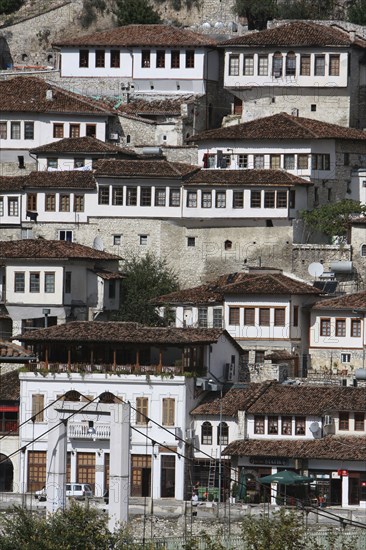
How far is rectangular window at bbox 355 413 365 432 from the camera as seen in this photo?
346 ft

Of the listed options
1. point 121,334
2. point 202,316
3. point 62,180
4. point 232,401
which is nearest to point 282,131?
point 62,180

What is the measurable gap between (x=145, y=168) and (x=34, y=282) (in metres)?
9.17

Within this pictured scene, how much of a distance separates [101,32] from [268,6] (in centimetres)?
1178

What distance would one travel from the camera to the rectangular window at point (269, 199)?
12200 centimetres

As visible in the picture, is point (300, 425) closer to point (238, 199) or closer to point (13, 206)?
point (238, 199)

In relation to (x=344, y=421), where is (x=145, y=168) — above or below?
above

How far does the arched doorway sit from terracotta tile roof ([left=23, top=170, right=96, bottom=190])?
20.3 metres

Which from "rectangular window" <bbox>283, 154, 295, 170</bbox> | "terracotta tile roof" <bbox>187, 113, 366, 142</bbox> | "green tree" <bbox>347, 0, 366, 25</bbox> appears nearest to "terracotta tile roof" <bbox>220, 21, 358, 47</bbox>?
"terracotta tile roof" <bbox>187, 113, 366, 142</bbox>

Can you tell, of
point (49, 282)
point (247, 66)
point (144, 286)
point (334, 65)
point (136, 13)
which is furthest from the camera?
point (136, 13)

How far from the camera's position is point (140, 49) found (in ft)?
447

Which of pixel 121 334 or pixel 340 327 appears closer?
pixel 121 334

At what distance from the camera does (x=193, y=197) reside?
406 ft

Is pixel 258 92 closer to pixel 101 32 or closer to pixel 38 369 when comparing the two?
pixel 101 32

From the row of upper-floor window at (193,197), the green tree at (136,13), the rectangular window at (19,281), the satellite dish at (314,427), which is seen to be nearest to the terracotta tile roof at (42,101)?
the row of upper-floor window at (193,197)
